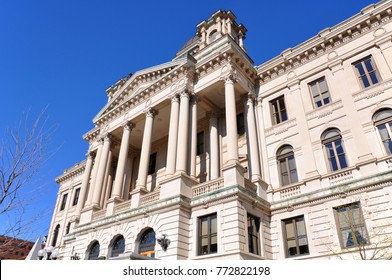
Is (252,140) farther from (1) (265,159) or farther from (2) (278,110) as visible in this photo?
(2) (278,110)

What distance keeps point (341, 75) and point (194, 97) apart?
1022 cm

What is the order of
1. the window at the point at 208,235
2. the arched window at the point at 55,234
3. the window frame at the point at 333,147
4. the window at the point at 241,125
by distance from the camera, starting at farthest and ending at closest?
the arched window at the point at 55,234 < the window at the point at 241,125 < the window frame at the point at 333,147 < the window at the point at 208,235

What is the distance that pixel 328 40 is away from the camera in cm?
2089

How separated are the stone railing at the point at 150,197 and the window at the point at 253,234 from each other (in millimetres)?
6189

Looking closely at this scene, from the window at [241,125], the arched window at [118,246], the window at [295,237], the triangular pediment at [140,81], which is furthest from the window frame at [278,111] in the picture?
the arched window at [118,246]

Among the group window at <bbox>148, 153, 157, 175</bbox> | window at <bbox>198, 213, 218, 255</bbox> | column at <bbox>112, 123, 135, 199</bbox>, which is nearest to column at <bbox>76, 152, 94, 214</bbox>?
column at <bbox>112, 123, 135, 199</bbox>

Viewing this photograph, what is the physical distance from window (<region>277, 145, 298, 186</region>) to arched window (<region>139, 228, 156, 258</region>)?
8815 mm

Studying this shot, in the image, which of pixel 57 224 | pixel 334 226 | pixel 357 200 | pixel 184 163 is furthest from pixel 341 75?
pixel 57 224

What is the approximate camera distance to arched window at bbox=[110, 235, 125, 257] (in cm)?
1955

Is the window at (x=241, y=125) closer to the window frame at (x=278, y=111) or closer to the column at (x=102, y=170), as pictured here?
the window frame at (x=278, y=111)

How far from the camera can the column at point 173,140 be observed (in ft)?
64.8

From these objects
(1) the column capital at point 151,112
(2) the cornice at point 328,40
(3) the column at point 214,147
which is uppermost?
(2) the cornice at point 328,40

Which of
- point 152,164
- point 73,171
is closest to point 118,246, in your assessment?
point 152,164

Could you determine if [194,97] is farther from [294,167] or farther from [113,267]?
[113,267]
